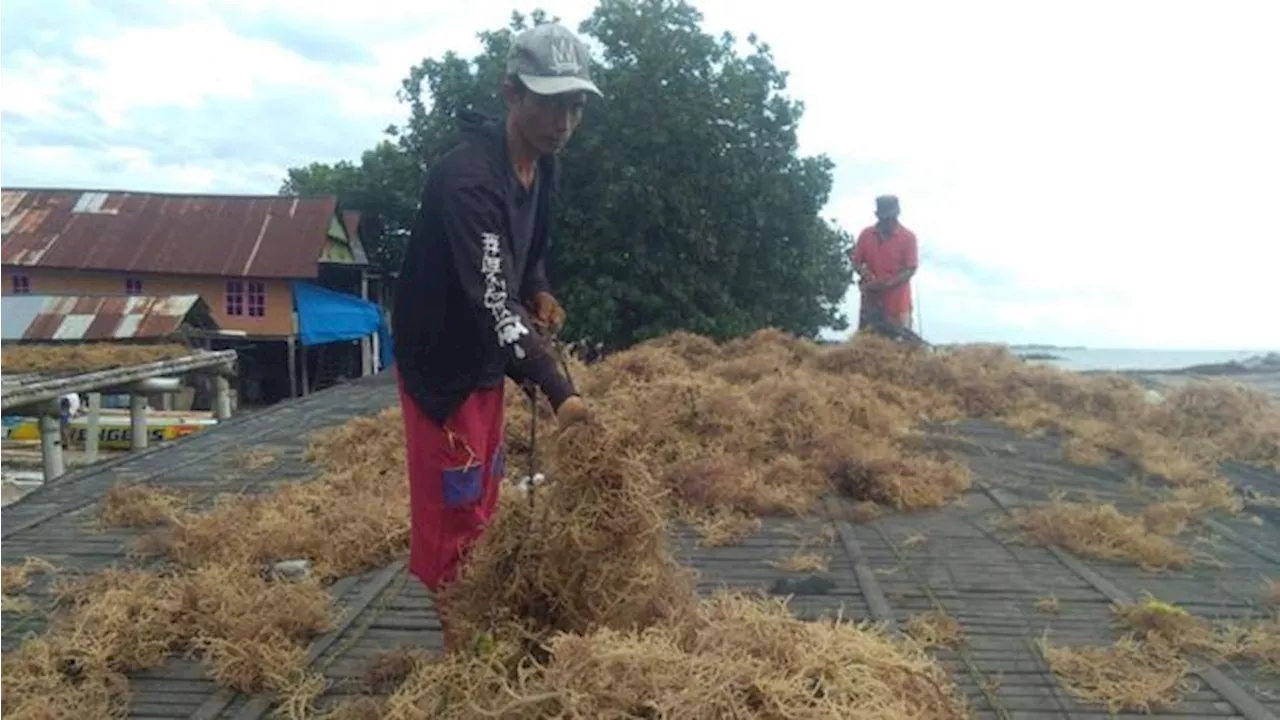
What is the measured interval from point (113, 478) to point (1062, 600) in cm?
562

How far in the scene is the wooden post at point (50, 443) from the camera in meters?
10.4

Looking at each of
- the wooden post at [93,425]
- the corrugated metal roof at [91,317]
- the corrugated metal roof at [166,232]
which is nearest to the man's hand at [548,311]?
the wooden post at [93,425]

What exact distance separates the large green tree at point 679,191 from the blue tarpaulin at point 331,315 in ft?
30.1

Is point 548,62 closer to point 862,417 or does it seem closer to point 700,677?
point 700,677

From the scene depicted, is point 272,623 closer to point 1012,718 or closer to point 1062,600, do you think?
point 1012,718

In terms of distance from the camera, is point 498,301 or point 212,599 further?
point 212,599

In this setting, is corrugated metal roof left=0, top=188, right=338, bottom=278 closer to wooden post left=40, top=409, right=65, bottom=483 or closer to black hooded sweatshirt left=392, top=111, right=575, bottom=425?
wooden post left=40, top=409, right=65, bottom=483

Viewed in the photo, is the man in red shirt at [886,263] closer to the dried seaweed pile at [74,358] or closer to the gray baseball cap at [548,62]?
the gray baseball cap at [548,62]

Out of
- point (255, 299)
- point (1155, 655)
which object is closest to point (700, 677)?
point (1155, 655)

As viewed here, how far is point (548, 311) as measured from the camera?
315 cm

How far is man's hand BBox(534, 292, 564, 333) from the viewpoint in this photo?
3.11 m

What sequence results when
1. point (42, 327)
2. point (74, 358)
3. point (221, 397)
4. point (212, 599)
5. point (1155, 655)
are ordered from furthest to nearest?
point (42, 327)
point (221, 397)
point (74, 358)
point (212, 599)
point (1155, 655)

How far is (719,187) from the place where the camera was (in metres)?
18.8

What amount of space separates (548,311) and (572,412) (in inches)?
26.2
